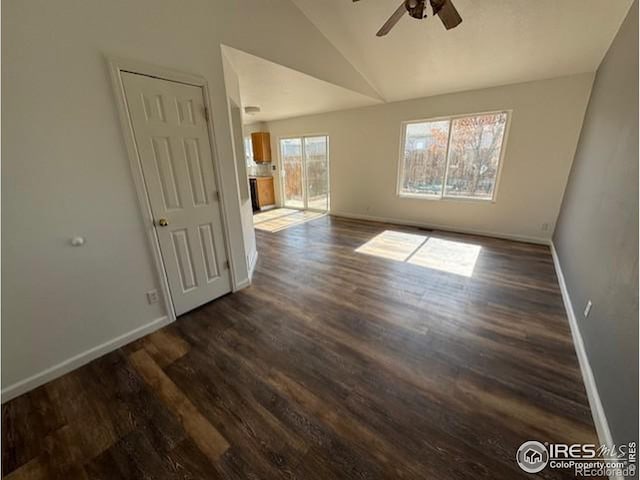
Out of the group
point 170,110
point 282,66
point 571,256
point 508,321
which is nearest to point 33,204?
point 170,110

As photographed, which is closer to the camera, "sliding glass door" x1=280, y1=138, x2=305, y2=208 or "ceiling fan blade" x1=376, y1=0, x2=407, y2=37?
"ceiling fan blade" x1=376, y1=0, x2=407, y2=37

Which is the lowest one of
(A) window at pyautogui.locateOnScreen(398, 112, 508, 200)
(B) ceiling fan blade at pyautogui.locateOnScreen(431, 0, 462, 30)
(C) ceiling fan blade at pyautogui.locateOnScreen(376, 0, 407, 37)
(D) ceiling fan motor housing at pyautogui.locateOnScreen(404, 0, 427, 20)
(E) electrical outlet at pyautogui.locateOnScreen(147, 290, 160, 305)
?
(E) electrical outlet at pyautogui.locateOnScreen(147, 290, 160, 305)

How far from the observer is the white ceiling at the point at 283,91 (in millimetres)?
2725

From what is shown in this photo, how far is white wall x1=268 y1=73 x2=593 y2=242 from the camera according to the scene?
3637 mm

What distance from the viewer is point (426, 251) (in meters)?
3.87

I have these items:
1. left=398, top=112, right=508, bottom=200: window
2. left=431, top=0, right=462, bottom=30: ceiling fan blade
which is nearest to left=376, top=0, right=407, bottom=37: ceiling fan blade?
left=431, top=0, right=462, bottom=30: ceiling fan blade

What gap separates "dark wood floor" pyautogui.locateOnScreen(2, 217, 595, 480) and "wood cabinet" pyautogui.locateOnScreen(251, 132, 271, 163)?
5.20m

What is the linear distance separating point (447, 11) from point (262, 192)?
572 centimetres

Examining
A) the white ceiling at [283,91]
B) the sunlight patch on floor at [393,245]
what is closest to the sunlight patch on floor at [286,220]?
the sunlight patch on floor at [393,245]

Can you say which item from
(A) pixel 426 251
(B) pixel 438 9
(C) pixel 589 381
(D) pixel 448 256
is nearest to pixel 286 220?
(A) pixel 426 251

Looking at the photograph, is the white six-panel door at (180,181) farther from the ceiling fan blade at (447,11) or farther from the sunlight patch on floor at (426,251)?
the sunlight patch on floor at (426,251)

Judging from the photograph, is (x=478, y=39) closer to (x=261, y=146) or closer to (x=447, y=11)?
(x=447, y=11)

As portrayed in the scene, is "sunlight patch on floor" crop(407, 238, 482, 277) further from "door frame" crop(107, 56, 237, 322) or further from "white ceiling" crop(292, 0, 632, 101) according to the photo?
"door frame" crop(107, 56, 237, 322)

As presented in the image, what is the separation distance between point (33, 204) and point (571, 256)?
4.49 metres
